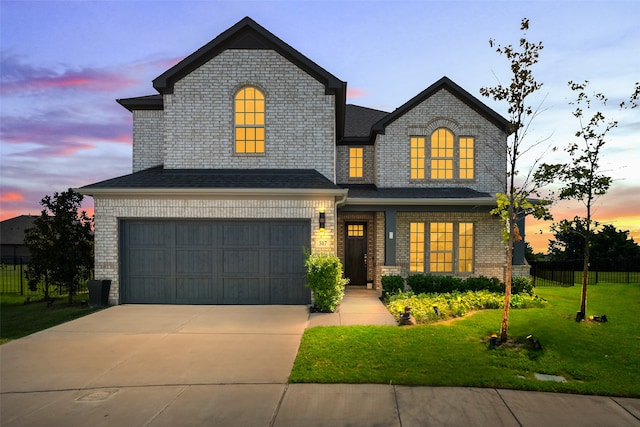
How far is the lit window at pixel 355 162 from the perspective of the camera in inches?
637

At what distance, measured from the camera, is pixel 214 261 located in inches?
442

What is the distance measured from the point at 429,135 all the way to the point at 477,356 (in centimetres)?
1021

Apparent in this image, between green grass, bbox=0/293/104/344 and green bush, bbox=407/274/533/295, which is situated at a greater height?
green bush, bbox=407/274/533/295

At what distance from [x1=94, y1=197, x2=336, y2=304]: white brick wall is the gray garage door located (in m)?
0.25

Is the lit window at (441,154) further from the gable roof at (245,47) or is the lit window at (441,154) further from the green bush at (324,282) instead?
the green bush at (324,282)

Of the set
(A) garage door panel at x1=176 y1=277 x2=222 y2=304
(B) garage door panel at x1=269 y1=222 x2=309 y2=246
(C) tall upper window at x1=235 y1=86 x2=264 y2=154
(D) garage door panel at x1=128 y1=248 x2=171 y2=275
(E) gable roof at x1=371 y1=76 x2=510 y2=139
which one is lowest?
(A) garage door panel at x1=176 y1=277 x2=222 y2=304

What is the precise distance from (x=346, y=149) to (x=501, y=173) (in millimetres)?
6205

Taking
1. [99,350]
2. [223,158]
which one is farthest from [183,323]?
[223,158]

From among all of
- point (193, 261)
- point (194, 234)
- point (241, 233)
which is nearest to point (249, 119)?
point (241, 233)

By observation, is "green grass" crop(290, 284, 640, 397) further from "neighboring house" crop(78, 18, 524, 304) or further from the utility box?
the utility box

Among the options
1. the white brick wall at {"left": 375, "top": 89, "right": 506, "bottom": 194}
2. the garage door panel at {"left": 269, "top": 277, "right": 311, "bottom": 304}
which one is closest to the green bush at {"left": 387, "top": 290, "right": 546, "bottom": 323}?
the garage door panel at {"left": 269, "top": 277, "right": 311, "bottom": 304}

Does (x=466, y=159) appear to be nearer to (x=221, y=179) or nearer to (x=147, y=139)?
(x=221, y=179)

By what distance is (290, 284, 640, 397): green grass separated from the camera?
18.3ft

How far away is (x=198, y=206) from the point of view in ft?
36.5
